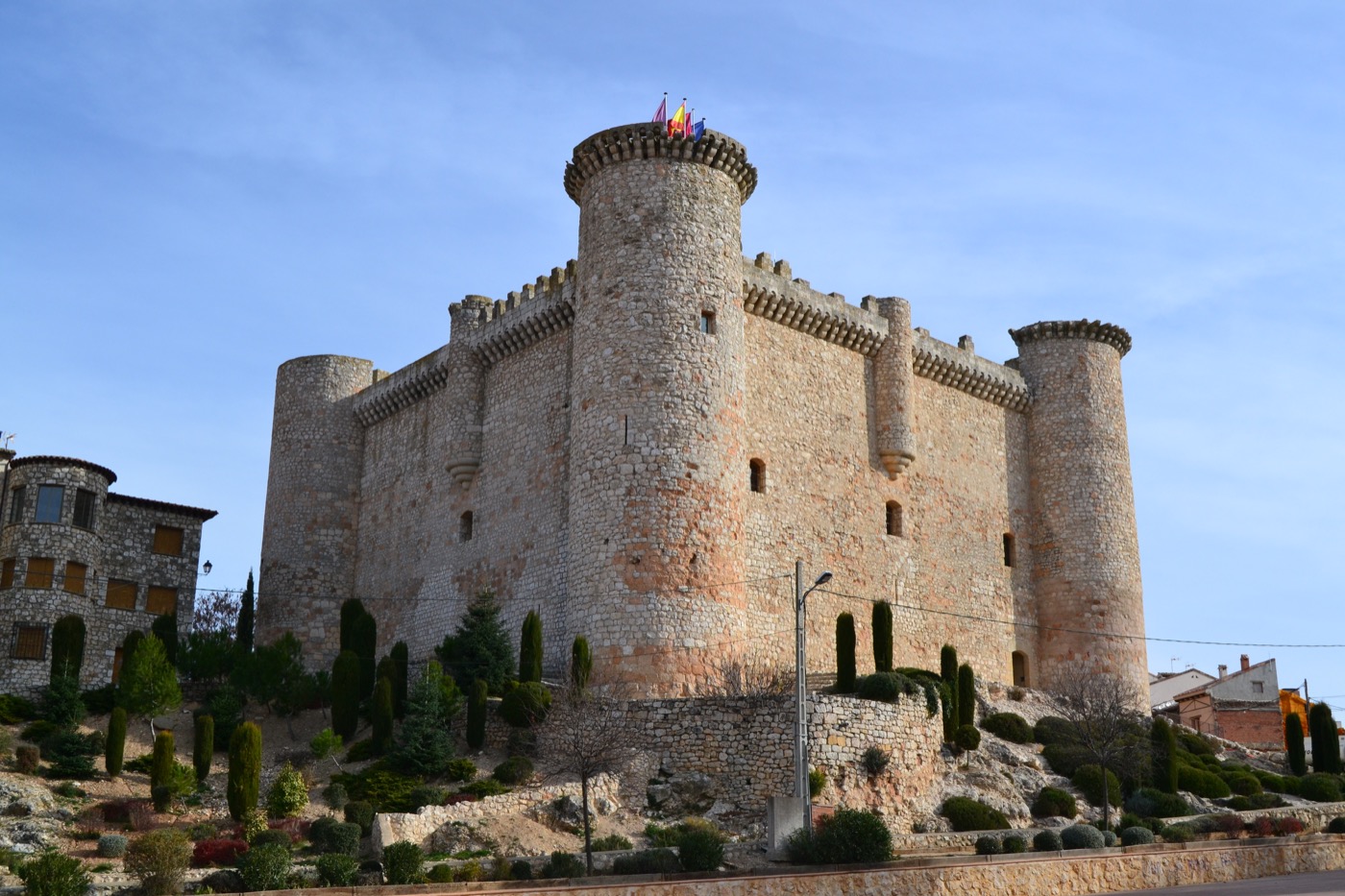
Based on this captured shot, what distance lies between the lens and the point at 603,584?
105 feet

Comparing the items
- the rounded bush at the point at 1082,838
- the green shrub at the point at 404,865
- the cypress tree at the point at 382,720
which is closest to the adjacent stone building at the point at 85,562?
the cypress tree at the point at 382,720

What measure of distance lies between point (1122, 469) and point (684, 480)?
60.6ft

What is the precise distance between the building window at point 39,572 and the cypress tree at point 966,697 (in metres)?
24.4

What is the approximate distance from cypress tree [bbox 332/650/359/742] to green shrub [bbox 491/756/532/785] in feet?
16.7

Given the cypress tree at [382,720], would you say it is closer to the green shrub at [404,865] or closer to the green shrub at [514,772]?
the green shrub at [514,772]

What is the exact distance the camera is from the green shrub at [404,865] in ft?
72.7

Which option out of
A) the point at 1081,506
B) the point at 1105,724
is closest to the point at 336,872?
the point at 1105,724

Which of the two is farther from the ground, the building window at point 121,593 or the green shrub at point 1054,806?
the building window at point 121,593

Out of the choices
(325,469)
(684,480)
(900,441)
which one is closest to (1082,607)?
(900,441)

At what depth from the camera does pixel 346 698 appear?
110 feet

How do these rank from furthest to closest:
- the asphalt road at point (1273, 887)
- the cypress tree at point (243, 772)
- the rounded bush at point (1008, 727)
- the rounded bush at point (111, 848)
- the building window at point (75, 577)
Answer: the building window at point (75, 577), the rounded bush at point (1008, 727), the cypress tree at point (243, 772), the rounded bush at point (111, 848), the asphalt road at point (1273, 887)

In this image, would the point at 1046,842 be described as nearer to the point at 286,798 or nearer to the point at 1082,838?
the point at 1082,838

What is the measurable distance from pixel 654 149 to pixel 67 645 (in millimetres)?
19004

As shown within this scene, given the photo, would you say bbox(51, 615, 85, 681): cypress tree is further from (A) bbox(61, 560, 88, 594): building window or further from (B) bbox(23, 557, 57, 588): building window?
(A) bbox(61, 560, 88, 594): building window
